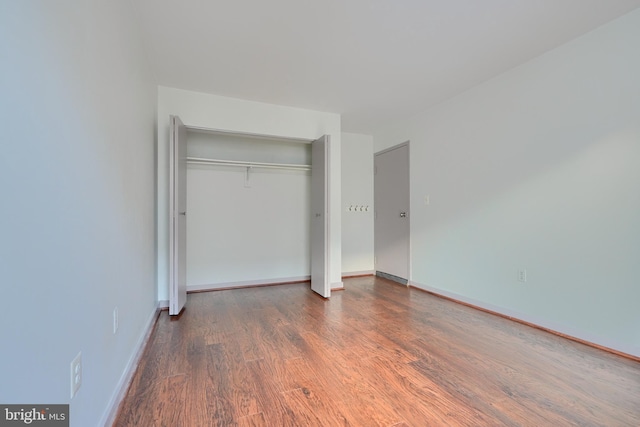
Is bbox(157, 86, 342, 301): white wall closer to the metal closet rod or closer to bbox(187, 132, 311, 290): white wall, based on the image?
the metal closet rod

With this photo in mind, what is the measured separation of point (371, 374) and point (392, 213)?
3.02 metres

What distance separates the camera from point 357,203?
4844 millimetres

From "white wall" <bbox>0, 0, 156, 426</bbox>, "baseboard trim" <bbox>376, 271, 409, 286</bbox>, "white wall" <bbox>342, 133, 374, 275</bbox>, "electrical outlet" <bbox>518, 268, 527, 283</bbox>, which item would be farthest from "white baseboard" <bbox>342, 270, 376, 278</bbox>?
"white wall" <bbox>0, 0, 156, 426</bbox>

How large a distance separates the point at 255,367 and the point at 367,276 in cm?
321

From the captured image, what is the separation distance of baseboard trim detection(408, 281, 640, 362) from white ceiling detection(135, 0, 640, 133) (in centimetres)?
243

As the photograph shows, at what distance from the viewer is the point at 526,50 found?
248cm

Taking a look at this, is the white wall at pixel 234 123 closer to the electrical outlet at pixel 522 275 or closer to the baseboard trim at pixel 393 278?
the baseboard trim at pixel 393 278

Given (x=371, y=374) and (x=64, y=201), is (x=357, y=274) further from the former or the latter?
(x=64, y=201)

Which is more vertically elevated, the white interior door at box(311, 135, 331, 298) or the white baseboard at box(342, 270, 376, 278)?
the white interior door at box(311, 135, 331, 298)

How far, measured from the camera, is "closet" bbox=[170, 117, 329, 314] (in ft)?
12.2

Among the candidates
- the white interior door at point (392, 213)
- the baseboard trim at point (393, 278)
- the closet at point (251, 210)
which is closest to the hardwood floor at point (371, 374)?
the closet at point (251, 210)

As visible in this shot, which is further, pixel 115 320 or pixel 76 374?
pixel 115 320

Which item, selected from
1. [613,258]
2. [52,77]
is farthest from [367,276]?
[52,77]

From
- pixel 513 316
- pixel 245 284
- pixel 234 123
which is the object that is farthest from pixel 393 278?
pixel 234 123
